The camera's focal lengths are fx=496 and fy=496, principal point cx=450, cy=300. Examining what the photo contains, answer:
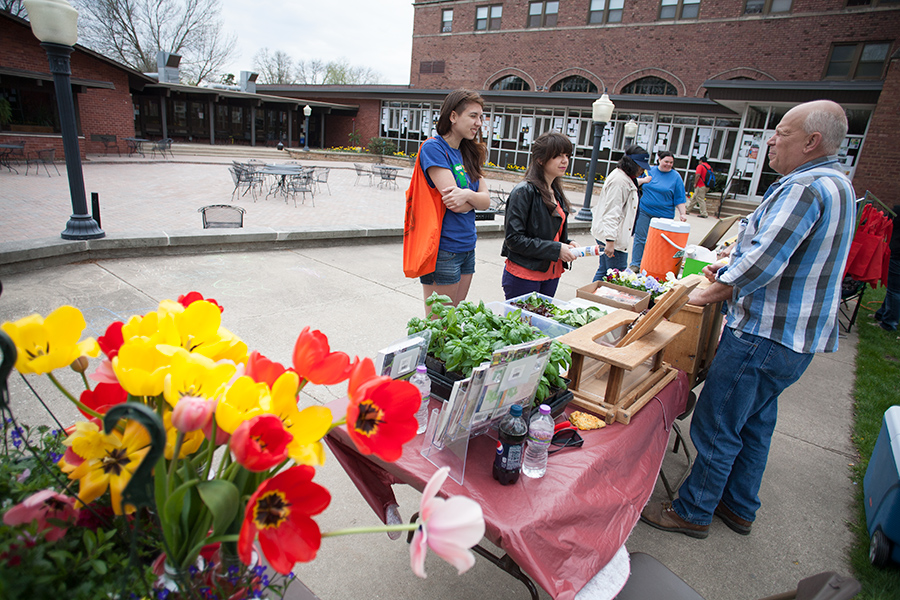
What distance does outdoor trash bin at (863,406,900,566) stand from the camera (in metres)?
2.33

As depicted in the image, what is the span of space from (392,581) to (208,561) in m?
1.54

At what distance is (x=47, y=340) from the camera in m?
0.73

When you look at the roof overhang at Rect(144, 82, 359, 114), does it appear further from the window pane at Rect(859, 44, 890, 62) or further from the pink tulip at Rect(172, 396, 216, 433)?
the pink tulip at Rect(172, 396, 216, 433)

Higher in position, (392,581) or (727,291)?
(727,291)

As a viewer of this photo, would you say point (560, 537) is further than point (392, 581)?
No

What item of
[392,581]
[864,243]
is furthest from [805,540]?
[864,243]

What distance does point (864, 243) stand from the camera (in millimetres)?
5371

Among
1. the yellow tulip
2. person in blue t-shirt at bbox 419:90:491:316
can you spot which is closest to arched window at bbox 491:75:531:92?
person in blue t-shirt at bbox 419:90:491:316

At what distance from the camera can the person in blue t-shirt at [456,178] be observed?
277 centimetres

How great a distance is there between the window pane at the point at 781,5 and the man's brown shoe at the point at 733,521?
24739 millimetres

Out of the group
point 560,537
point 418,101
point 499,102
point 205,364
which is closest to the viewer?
point 205,364

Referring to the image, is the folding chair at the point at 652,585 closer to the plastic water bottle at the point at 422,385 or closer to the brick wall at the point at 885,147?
the plastic water bottle at the point at 422,385

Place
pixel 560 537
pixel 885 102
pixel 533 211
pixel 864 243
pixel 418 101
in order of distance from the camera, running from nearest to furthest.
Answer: pixel 560 537
pixel 533 211
pixel 864 243
pixel 885 102
pixel 418 101

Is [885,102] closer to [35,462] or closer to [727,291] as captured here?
[727,291]
